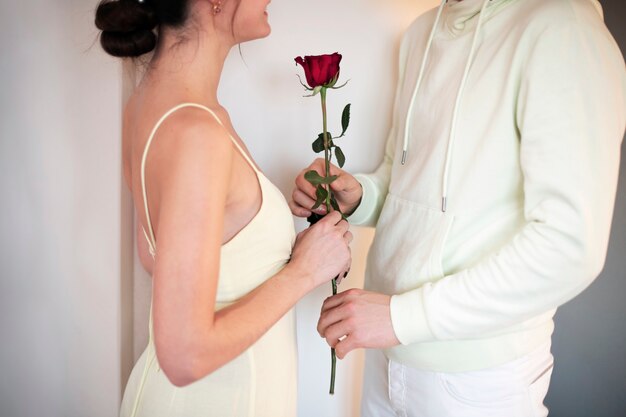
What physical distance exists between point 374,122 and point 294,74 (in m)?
0.26

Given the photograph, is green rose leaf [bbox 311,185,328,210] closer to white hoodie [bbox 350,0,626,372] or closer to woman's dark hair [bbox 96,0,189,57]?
white hoodie [bbox 350,0,626,372]

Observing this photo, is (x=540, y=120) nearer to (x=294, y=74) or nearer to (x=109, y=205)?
(x=294, y=74)

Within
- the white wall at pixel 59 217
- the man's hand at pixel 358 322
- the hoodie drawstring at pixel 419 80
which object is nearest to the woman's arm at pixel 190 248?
the man's hand at pixel 358 322

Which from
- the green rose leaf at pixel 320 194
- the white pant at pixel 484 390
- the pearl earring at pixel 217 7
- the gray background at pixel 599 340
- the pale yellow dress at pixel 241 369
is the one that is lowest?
the gray background at pixel 599 340

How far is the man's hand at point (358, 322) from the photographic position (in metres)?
0.96

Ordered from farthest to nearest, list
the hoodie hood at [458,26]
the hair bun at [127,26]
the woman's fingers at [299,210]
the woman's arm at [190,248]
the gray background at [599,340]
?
the gray background at [599,340] < the woman's fingers at [299,210] < the hoodie hood at [458,26] < the hair bun at [127,26] < the woman's arm at [190,248]

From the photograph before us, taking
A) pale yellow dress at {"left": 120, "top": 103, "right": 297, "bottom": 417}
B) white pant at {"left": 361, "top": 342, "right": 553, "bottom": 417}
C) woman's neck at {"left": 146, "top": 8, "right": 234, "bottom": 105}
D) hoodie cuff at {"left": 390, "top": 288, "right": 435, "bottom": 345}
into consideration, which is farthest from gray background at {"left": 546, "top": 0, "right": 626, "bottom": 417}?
woman's neck at {"left": 146, "top": 8, "right": 234, "bottom": 105}

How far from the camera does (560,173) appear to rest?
805 millimetres

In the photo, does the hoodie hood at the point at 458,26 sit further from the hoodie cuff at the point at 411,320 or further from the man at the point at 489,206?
the hoodie cuff at the point at 411,320

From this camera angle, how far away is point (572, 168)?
80 cm

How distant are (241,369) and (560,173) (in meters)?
0.62

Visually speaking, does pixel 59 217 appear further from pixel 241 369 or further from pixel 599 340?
pixel 599 340

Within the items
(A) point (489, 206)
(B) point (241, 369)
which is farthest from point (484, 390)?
(B) point (241, 369)

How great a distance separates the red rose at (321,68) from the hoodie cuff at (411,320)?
438mm
